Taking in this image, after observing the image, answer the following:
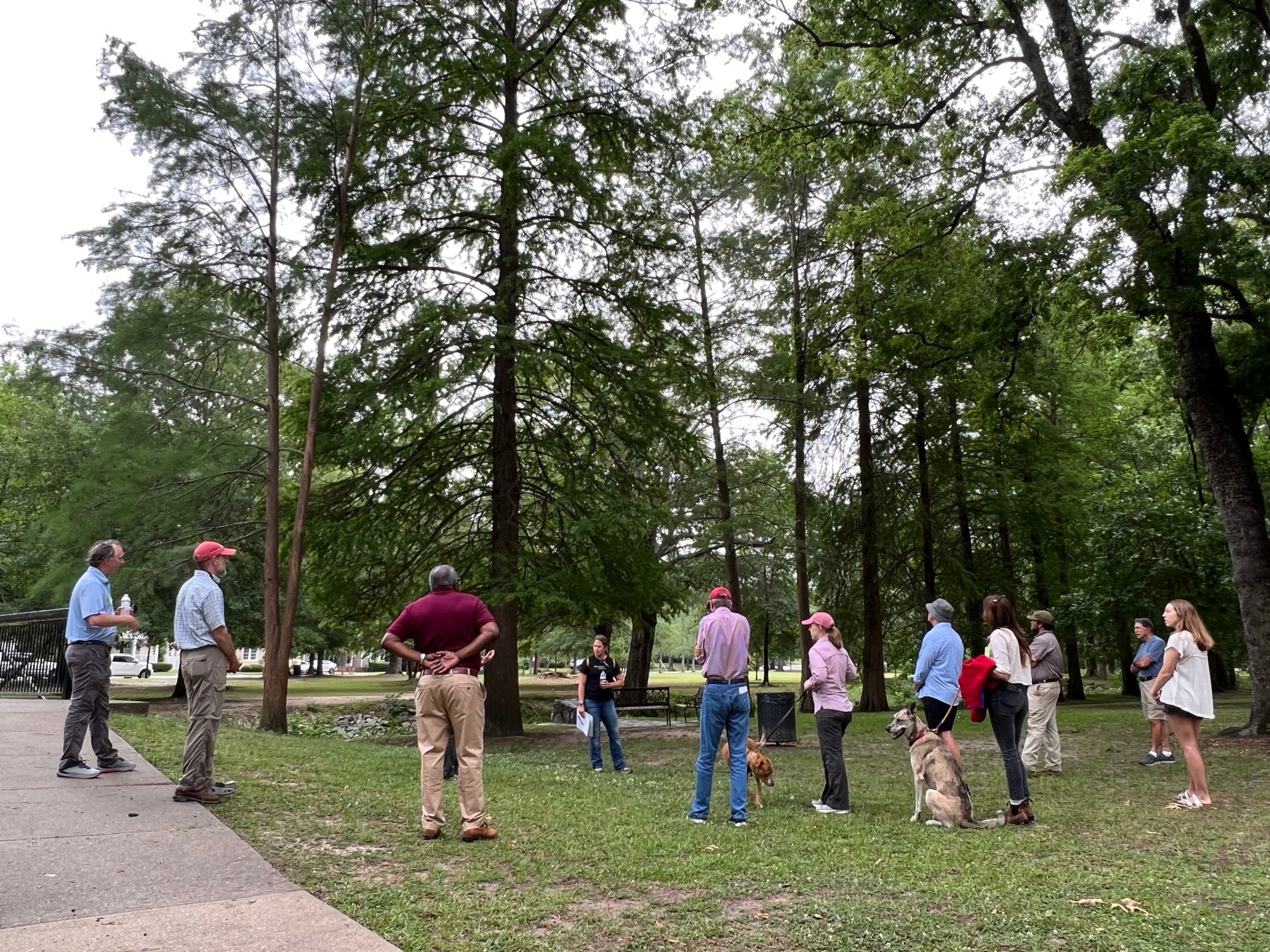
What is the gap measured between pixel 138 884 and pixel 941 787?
19.6ft

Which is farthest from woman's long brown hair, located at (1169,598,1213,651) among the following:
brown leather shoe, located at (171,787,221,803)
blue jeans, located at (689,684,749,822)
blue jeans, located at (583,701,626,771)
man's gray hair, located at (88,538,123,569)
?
man's gray hair, located at (88,538,123,569)

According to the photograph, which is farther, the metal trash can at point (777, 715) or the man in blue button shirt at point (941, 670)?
the metal trash can at point (777, 715)

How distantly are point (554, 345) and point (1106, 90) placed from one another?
33.3 ft

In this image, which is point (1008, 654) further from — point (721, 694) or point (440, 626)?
point (440, 626)

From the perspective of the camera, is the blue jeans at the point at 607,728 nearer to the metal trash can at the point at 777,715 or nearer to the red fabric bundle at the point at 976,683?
the metal trash can at the point at 777,715

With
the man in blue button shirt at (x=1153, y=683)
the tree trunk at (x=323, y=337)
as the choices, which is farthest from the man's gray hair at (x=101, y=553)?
the man in blue button shirt at (x=1153, y=683)

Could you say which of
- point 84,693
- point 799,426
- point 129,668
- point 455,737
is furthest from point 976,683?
point 129,668

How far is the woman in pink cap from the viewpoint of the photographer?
26.0ft

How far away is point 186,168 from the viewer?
15.6 meters

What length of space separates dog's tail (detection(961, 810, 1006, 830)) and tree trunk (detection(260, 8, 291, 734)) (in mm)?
12231

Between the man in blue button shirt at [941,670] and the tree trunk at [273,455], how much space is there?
11.7 metres

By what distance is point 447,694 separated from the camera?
6184 mm

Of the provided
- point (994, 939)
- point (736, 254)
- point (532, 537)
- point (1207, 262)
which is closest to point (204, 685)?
point (994, 939)

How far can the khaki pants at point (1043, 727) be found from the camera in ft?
34.7
